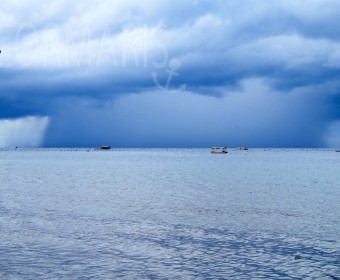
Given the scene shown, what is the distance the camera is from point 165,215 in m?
28.1

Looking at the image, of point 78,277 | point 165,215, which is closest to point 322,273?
point 78,277

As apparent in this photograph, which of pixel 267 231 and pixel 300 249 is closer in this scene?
pixel 300 249

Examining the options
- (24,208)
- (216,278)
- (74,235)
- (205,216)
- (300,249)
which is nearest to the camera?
(216,278)

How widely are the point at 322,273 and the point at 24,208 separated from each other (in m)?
22.7

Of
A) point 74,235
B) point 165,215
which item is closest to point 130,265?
point 74,235

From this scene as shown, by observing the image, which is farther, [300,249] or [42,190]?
[42,190]

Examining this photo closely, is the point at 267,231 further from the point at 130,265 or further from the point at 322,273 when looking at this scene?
the point at 130,265

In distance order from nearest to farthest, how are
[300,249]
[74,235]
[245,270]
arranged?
[245,270] → [300,249] → [74,235]

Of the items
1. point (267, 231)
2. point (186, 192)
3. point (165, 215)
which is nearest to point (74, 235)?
point (165, 215)

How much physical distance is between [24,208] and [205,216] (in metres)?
13.3

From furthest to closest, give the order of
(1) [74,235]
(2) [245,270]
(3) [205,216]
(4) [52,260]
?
(3) [205,216] < (1) [74,235] < (4) [52,260] < (2) [245,270]

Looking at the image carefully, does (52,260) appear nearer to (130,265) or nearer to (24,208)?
(130,265)

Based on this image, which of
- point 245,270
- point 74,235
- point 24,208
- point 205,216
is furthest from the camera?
point 24,208

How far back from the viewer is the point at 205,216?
27578 mm
